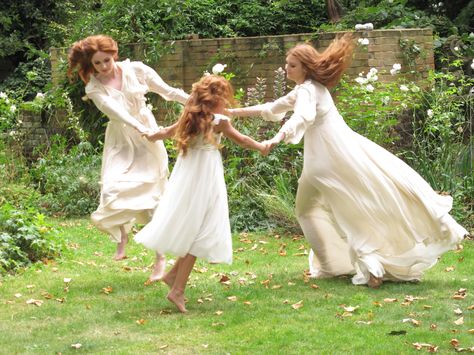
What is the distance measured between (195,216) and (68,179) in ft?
19.0

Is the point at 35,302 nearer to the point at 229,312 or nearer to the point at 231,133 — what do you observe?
the point at 229,312

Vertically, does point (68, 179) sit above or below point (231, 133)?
below

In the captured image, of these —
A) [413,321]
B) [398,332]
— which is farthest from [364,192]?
[398,332]

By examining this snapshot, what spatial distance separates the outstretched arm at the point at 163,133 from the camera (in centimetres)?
699

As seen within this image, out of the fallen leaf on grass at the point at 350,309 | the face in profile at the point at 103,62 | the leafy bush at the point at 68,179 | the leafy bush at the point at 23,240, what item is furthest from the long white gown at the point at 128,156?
the leafy bush at the point at 68,179

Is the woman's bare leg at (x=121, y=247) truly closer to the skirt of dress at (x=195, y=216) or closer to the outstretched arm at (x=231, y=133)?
the skirt of dress at (x=195, y=216)

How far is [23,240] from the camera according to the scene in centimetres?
892

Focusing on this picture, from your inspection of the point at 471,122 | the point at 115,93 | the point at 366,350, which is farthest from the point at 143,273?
the point at 471,122

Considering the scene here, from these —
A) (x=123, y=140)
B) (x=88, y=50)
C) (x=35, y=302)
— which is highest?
(x=88, y=50)

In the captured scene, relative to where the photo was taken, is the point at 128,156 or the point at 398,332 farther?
the point at 128,156

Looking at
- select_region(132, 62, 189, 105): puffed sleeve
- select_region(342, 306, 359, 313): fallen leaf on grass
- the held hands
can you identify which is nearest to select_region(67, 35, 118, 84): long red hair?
select_region(132, 62, 189, 105): puffed sleeve

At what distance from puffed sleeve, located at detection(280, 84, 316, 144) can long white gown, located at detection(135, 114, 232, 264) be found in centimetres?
55

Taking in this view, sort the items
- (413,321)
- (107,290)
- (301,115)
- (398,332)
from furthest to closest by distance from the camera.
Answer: (107,290)
(301,115)
(413,321)
(398,332)

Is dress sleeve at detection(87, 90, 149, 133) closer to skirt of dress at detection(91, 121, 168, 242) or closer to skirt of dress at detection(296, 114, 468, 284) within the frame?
skirt of dress at detection(91, 121, 168, 242)
